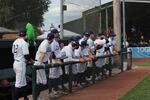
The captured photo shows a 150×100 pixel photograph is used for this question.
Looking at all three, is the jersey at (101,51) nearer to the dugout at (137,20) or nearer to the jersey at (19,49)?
the jersey at (19,49)

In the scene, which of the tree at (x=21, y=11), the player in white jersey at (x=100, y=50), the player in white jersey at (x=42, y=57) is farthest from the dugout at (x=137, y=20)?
the player in white jersey at (x=42, y=57)

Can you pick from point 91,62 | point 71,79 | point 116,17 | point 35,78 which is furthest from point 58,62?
point 116,17

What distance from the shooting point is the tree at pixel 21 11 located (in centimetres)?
6625

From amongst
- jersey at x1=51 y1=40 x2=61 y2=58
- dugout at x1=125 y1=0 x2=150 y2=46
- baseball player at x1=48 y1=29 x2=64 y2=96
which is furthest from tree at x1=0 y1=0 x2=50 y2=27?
jersey at x1=51 y1=40 x2=61 y2=58

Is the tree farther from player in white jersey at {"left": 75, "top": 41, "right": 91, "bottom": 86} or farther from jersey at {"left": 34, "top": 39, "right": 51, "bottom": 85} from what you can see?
jersey at {"left": 34, "top": 39, "right": 51, "bottom": 85}

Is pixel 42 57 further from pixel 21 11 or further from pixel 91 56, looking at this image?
pixel 21 11

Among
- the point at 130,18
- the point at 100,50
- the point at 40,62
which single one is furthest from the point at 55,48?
the point at 130,18

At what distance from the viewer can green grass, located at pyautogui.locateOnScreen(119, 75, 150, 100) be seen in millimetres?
15088

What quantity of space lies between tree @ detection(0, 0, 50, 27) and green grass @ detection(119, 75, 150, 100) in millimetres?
46893

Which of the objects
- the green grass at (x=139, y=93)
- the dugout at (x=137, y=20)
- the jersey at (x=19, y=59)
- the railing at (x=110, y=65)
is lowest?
the green grass at (x=139, y=93)

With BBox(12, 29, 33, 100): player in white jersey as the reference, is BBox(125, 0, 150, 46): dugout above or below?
above

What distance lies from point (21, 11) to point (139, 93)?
54.1m

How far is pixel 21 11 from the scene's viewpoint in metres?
69.1

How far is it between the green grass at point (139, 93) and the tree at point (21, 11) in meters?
46.9
